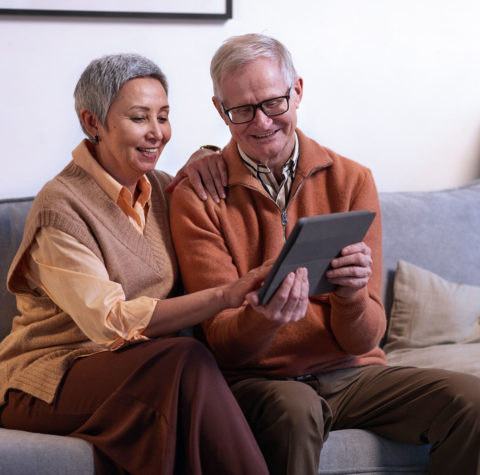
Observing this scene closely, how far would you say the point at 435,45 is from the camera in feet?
8.52

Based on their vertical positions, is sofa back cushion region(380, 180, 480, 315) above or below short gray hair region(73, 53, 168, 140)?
below

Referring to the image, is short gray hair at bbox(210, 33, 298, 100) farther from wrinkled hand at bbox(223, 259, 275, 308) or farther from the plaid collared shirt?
wrinkled hand at bbox(223, 259, 275, 308)

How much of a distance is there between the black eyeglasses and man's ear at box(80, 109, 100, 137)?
0.31 m

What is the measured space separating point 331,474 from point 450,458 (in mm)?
259

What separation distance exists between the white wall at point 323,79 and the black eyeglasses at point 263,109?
0.63 m

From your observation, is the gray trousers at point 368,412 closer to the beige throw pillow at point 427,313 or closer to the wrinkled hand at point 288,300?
the wrinkled hand at point 288,300

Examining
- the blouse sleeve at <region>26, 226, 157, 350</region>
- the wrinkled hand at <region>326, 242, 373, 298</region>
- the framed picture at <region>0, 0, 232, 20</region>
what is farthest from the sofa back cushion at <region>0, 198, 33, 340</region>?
the wrinkled hand at <region>326, 242, 373, 298</region>

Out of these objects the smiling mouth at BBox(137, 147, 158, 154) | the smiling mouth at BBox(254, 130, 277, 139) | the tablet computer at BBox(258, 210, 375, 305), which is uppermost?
the smiling mouth at BBox(254, 130, 277, 139)

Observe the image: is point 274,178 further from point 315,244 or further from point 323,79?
point 323,79

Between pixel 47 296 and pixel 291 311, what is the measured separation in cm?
58

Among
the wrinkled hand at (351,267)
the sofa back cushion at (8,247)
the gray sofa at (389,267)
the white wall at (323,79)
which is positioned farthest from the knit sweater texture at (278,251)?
the white wall at (323,79)

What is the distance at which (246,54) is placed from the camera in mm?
1696

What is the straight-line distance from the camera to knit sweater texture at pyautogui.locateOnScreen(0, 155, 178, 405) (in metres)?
1.59

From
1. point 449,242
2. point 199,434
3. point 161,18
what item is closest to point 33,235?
point 199,434
